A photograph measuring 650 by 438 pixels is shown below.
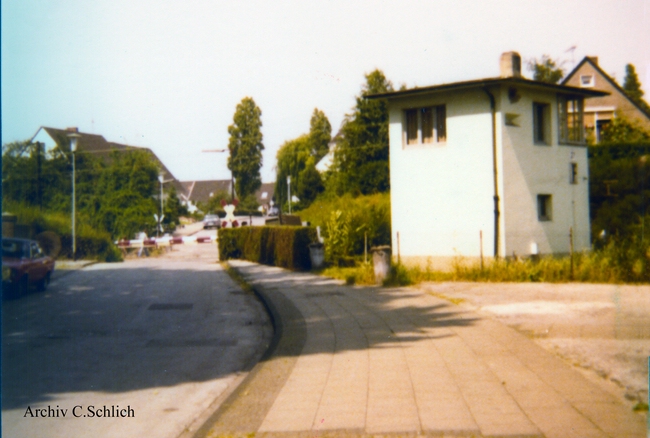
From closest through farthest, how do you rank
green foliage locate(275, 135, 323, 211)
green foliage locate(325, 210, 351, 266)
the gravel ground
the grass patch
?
the gravel ground, the grass patch, green foliage locate(325, 210, 351, 266), green foliage locate(275, 135, 323, 211)

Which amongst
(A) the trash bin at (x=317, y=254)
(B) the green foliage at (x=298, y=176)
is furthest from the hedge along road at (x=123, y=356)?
(B) the green foliage at (x=298, y=176)

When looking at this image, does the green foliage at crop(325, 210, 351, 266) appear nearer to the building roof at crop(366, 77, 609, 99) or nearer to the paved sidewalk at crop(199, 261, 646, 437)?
the building roof at crop(366, 77, 609, 99)

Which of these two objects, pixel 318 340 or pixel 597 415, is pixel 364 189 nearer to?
pixel 318 340

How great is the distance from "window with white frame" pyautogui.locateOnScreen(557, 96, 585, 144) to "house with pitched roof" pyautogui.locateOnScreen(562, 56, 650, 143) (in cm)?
845

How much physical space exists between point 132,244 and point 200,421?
2892 centimetres

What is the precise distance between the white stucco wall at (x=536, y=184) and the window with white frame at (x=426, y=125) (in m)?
1.98

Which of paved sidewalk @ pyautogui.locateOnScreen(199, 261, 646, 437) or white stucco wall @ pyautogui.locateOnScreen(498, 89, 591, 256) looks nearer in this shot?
paved sidewalk @ pyautogui.locateOnScreen(199, 261, 646, 437)

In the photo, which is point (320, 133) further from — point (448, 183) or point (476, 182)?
point (476, 182)

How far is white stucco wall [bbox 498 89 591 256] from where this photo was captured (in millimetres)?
19109

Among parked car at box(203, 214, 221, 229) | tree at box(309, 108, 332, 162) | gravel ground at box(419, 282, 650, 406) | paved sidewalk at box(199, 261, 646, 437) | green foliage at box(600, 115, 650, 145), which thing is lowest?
paved sidewalk at box(199, 261, 646, 437)

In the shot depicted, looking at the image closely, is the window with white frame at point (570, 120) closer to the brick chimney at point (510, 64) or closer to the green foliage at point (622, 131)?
the brick chimney at point (510, 64)

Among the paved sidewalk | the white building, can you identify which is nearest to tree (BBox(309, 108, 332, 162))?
the white building

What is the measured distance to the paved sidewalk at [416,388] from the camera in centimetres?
496

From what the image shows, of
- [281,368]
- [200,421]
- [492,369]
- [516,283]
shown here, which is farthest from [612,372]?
[516,283]
